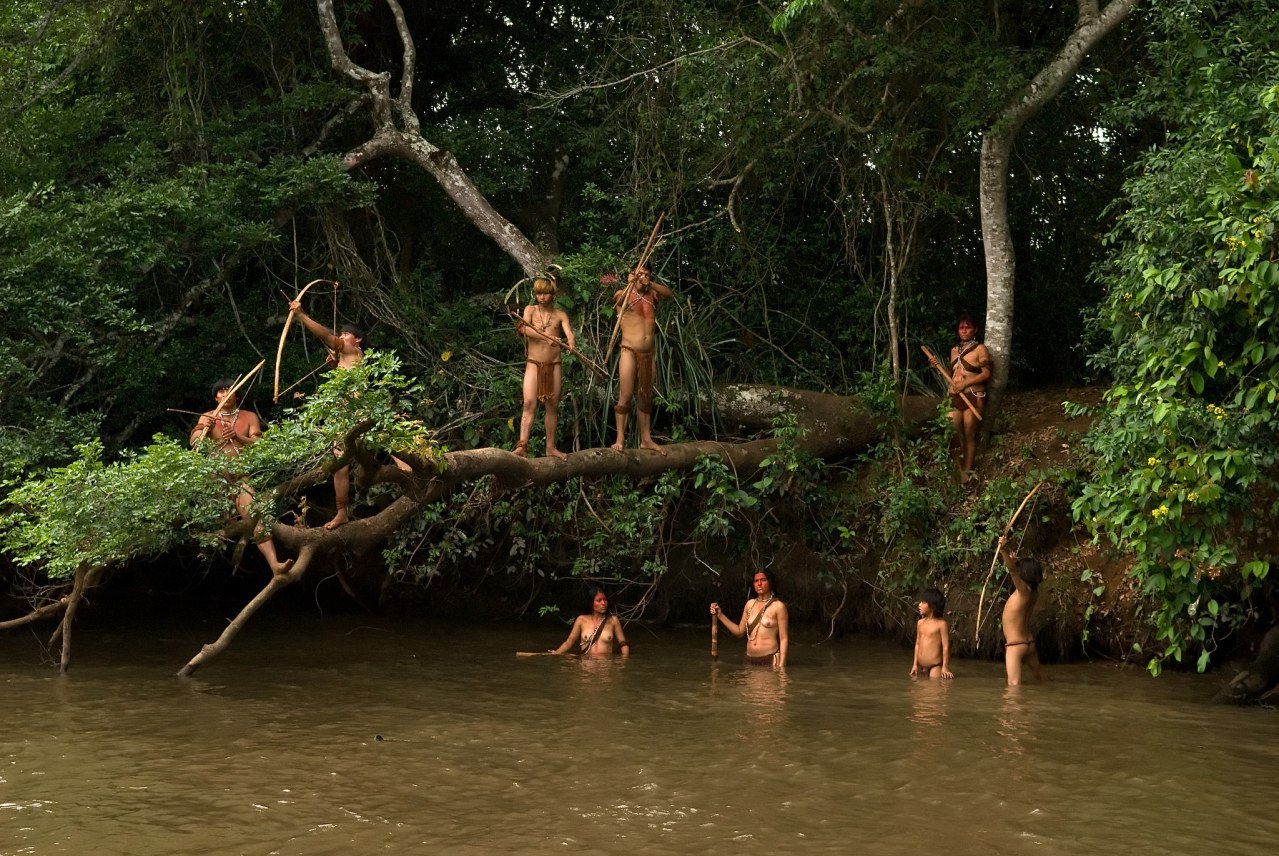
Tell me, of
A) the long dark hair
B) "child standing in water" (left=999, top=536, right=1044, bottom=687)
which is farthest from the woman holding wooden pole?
"child standing in water" (left=999, top=536, right=1044, bottom=687)

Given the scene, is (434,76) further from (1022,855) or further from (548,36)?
(1022,855)

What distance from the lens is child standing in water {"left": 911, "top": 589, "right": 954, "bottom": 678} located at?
936 cm

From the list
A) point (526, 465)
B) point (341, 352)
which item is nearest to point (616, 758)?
point (526, 465)

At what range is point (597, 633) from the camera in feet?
34.2

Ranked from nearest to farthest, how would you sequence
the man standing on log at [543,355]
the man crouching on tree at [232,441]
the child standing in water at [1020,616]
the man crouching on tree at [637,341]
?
the man crouching on tree at [232,441] < the child standing in water at [1020,616] < the man standing on log at [543,355] < the man crouching on tree at [637,341]

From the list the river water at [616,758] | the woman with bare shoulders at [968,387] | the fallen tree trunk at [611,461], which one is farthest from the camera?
the woman with bare shoulders at [968,387]

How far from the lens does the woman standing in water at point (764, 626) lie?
988cm

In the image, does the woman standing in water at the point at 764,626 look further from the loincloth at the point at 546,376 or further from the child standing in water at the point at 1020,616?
the loincloth at the point at 546,376

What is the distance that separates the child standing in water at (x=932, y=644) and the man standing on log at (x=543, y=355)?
2.68m

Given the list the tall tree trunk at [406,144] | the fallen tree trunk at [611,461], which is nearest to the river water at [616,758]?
the fallen tree trunk at [611,461]

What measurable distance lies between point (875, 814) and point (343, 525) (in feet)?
13.5

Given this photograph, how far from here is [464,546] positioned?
458 inches

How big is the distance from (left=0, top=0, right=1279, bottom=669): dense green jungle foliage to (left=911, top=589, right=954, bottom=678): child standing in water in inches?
30.6

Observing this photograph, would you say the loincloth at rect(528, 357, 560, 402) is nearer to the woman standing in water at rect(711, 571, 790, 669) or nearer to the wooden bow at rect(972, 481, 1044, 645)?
the woman standing in water at rect(711, 571, 790, 669)
